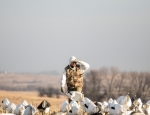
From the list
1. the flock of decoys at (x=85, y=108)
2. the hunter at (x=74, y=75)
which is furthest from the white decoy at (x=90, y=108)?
the hunter at (x=74, y=75)

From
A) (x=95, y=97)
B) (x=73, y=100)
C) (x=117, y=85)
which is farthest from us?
(x=117, y=85)

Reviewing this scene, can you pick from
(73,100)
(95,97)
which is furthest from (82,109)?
(95,97)

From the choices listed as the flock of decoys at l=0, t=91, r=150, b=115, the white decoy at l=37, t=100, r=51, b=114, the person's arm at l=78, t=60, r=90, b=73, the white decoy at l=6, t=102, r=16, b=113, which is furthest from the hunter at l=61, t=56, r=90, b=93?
the white decoy at l=6, t=102, r=16, b=113

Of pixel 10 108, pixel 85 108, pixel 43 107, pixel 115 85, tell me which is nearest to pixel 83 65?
pixel 43 107

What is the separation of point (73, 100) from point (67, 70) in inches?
61.5

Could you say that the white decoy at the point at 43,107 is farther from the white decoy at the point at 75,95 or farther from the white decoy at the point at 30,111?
the white decoy at the point at 30,111

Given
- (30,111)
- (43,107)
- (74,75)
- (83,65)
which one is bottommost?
(30,111)

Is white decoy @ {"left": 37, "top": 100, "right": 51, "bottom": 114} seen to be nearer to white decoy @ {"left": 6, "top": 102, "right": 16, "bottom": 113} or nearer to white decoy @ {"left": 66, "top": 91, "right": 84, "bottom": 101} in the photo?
white decoy @ {"left": 66, "top": 91, "right": 84, "bottom": 101}

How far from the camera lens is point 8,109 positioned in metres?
18.8

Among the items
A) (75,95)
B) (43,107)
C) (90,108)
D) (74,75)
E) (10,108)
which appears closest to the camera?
(90,108)

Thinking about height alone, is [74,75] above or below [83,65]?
below

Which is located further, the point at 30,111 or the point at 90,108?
the point at 90,108

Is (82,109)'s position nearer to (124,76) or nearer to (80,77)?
(80,77)

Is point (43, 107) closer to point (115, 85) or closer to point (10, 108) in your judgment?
point (10, 108)
